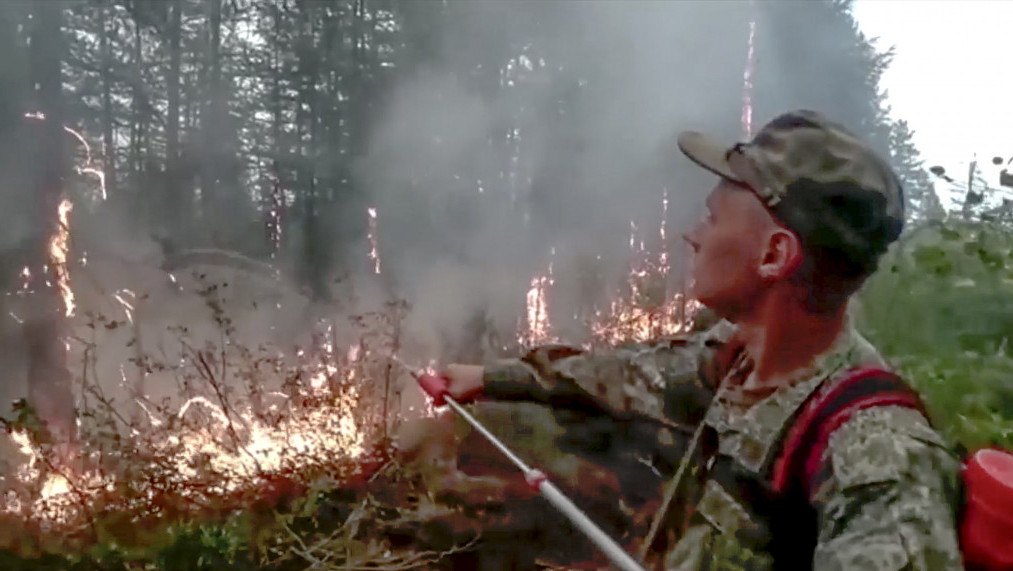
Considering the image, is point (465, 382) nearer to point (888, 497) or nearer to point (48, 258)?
point (888, 497)

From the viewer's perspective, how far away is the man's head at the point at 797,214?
103cm

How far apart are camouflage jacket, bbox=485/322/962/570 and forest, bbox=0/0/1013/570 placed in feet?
0.89

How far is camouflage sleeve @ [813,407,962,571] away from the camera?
0.84 meters

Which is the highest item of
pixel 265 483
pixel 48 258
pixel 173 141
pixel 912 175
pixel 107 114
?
pixel 107 114

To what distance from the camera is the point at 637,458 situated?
5.69 ft

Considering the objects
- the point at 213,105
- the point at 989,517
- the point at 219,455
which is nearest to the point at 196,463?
the point at 219,455

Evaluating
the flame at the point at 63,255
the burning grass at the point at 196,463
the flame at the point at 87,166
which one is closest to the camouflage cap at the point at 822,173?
the burning grass at the point at 196,463

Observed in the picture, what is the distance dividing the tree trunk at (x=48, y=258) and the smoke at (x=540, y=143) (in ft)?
5.35

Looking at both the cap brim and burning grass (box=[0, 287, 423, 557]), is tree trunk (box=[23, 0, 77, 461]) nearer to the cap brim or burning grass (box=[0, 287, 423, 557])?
burning grass (box=[0, 287, 423, 557])

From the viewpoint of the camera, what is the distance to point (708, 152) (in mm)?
1160

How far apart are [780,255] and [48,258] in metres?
4.01

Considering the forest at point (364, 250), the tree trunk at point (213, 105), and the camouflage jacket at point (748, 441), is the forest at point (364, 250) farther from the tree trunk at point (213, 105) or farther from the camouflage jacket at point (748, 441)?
the camouflage jacket at point (748, 441)

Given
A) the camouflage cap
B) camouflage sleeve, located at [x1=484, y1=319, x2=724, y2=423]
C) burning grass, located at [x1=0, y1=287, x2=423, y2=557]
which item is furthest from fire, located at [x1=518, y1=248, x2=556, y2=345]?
the camouflage cap

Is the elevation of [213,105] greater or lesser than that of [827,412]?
greater
